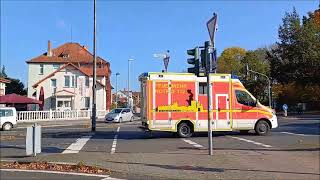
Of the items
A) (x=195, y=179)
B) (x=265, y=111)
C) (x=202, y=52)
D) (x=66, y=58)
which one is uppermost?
(x=66, y=58)

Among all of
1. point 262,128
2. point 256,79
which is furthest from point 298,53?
point 262,128

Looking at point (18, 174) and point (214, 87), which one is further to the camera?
point (214, 87)

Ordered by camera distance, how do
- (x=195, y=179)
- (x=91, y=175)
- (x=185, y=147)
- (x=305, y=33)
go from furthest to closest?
(x=305, y=33), (x=185, y=147), (x=91, y=175), (x=195, y=179)

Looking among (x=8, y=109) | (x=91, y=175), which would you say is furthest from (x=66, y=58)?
(x=91, y=175)

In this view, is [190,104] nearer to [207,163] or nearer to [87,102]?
[207,163]

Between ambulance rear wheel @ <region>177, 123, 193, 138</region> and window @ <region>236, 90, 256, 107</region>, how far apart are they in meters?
2.79

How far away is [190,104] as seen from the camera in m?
23.2

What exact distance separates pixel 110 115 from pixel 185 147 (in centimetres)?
3014

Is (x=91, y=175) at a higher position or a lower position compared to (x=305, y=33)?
lower

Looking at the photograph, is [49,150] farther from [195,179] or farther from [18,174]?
[195,179]

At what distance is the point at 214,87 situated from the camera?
23516 mm

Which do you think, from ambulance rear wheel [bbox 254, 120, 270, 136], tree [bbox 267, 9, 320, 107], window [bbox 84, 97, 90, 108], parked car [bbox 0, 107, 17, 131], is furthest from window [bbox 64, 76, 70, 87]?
ambulance rear wheel [bbox 254, 120, 270, 136]

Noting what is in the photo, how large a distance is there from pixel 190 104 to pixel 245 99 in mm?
2883

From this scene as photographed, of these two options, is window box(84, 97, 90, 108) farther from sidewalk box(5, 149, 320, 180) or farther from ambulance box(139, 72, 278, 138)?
sidewalk box(5, 149, 320, 180)
